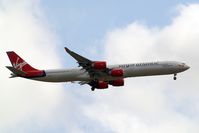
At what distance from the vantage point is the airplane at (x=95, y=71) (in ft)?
352

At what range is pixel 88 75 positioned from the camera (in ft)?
363

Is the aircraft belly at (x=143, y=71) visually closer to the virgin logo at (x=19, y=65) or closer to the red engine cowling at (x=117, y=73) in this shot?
the red engine cowling at (x=117, y=73)

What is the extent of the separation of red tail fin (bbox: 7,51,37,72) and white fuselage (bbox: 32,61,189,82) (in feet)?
11.6

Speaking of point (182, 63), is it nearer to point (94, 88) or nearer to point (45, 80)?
point (94, 88)

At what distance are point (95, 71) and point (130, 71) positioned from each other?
6188mm

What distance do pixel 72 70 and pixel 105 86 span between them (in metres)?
7.64

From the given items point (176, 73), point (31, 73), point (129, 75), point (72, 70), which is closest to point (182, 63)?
point (176, 73)

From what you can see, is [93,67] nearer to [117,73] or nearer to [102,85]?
[117,73]

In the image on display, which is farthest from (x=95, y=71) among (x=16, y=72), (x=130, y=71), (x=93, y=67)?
(x=16, y=72)

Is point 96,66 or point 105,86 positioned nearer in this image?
point 96,66

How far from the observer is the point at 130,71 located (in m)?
107

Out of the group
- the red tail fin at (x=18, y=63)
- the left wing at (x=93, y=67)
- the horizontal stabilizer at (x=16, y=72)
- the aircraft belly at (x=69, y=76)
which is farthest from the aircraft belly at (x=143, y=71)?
the horizontal stabilizer at (x=16, y=72)

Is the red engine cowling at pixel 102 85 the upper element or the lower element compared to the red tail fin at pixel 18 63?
lower

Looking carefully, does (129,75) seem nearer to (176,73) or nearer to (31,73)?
(176,73)
